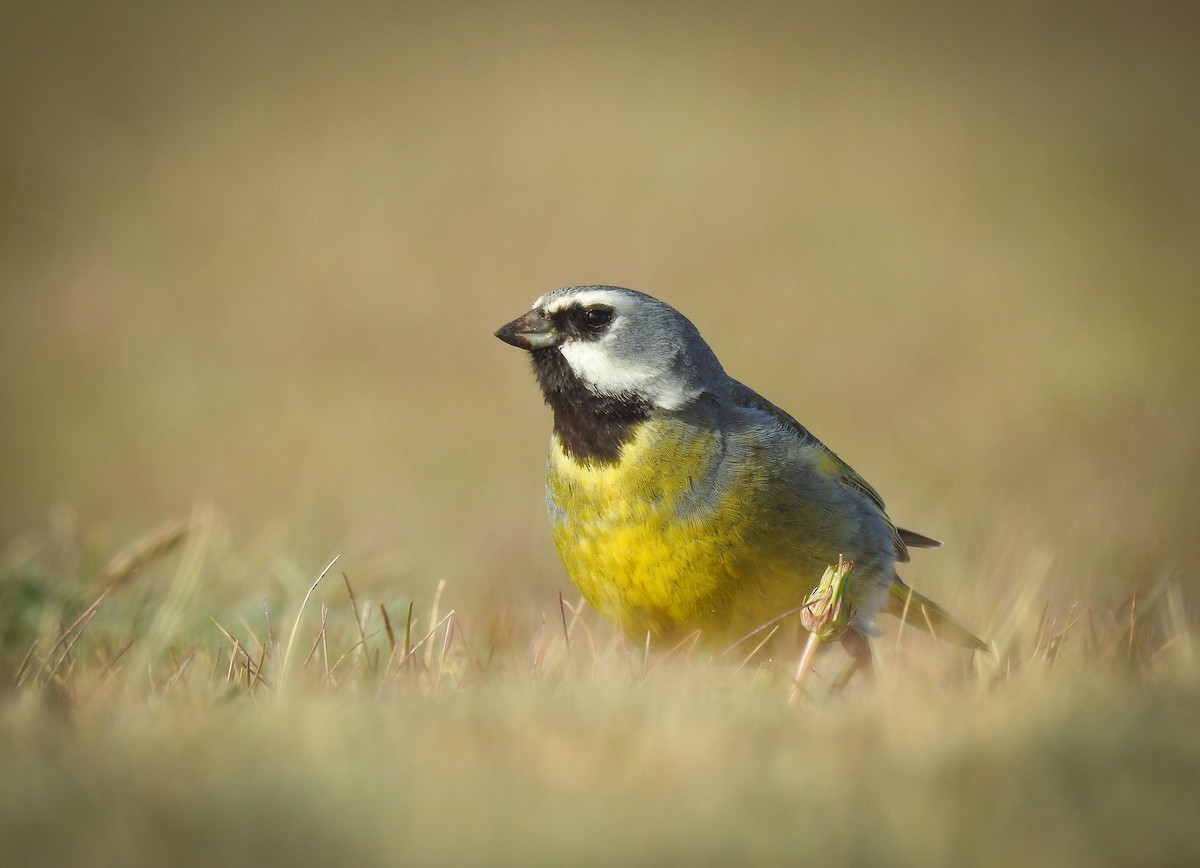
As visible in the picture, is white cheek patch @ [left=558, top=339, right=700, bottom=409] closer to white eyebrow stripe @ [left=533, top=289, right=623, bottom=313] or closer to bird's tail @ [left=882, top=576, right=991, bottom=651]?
white eyebrow stripe @ [left=533, top=289, right=623, bottom=313]

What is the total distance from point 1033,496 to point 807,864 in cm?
697

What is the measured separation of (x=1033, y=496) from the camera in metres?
8.51

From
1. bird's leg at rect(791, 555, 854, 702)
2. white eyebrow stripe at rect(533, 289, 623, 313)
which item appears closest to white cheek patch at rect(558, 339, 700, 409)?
white eyebrow stripe at rect(533, 289, 623, 313)

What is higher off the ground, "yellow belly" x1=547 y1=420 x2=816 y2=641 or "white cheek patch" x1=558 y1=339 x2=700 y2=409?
"white cheek patch" x1=558 y1=339 x2=700 y2=409

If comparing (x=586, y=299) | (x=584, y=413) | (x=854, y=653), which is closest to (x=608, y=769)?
(x=854, y=653)

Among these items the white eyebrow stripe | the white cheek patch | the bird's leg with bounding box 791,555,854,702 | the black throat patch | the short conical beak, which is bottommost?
the bird's leg with bounding box 791,555,854,702

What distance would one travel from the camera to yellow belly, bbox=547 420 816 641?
429 cm

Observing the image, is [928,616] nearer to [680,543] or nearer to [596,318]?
[680,543]

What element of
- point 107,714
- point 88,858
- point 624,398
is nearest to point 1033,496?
point 624,398

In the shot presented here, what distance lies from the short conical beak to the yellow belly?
1.74 feet

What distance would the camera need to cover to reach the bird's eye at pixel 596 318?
482 cm

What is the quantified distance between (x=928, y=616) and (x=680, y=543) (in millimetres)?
1242

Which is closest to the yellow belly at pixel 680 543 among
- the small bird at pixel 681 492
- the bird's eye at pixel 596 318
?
the small bird at pixel 681 492

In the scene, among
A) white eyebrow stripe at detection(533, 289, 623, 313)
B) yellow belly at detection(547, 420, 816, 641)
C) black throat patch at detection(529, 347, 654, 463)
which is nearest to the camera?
yellow belly at detection(547, 420, 816, 641)
